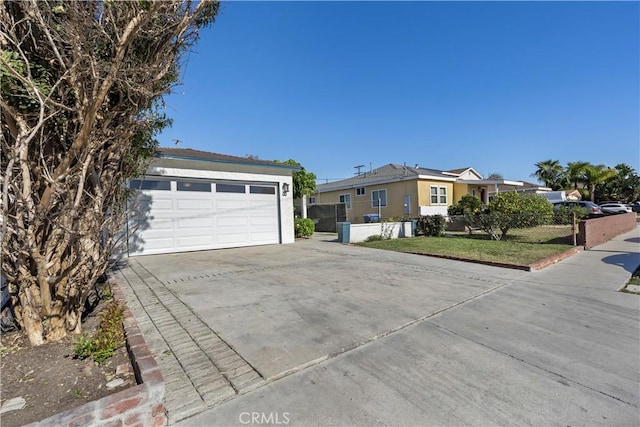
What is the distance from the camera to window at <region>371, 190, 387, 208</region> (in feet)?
68.2

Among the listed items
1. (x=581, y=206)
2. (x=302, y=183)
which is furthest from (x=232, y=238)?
(x=581, y=206)

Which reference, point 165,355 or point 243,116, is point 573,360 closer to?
point 165,355

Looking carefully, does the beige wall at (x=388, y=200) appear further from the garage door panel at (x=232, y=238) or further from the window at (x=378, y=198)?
the garage door panel at (x=232, y=238)

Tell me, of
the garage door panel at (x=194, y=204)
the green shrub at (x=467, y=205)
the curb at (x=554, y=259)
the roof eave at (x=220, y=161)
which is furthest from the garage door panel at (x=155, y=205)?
the green shrub at (x=467, y=205)

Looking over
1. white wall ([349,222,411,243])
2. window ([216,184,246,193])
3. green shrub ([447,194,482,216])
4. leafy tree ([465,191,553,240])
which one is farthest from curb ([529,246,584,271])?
window ([216,184,246,193])

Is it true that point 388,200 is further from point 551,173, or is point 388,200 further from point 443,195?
point 551,173

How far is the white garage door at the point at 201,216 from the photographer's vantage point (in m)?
9.12

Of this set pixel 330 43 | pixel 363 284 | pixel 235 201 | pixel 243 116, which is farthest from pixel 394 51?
pixel 363 284

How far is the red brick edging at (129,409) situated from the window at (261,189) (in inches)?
370

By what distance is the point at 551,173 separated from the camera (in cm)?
3803

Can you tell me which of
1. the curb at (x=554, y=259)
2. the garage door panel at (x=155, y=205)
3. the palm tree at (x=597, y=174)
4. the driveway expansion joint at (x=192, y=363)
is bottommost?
the curb at (x=554, y=259)

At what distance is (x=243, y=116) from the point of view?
12219mm

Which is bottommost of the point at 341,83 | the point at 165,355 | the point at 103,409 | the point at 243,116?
the point at 165,355

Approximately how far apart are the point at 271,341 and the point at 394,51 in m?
12.5
